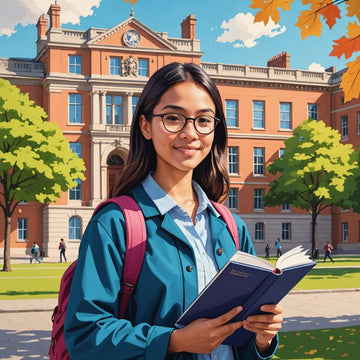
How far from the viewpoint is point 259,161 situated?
49344 millimetres

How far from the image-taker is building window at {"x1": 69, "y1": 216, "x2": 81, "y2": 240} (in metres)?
42.2

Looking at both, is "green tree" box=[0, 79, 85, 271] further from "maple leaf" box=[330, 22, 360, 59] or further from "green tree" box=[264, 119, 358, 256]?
"maple leaf" box=[330, 22, 360, 59]

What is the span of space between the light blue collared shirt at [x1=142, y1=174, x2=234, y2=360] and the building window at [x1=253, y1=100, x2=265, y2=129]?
47211mm

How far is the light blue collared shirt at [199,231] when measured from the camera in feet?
8.02

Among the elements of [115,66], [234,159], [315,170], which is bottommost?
[315,170]

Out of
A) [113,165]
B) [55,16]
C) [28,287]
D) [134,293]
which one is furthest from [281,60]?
[134,293]

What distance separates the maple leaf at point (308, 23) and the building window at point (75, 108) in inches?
1614

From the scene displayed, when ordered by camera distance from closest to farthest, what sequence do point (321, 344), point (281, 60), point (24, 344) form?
point (321, 344)
point (24, 344)
point (281, 60)

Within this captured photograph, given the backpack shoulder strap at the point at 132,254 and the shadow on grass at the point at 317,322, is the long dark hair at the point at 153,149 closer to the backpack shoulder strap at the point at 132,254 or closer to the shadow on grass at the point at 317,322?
the backpack shoulder strap at the point at 132,254

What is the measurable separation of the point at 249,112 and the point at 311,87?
5779mm

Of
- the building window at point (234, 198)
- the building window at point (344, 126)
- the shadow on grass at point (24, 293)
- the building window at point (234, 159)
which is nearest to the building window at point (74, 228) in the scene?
the building window at point (234, 198)

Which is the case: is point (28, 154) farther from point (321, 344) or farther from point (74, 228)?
point (321, 344)

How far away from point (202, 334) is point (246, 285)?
23cm

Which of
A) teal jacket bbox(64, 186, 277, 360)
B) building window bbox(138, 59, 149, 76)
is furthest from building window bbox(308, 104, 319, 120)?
teal jacket bbox(64, 186, 277, 360)
